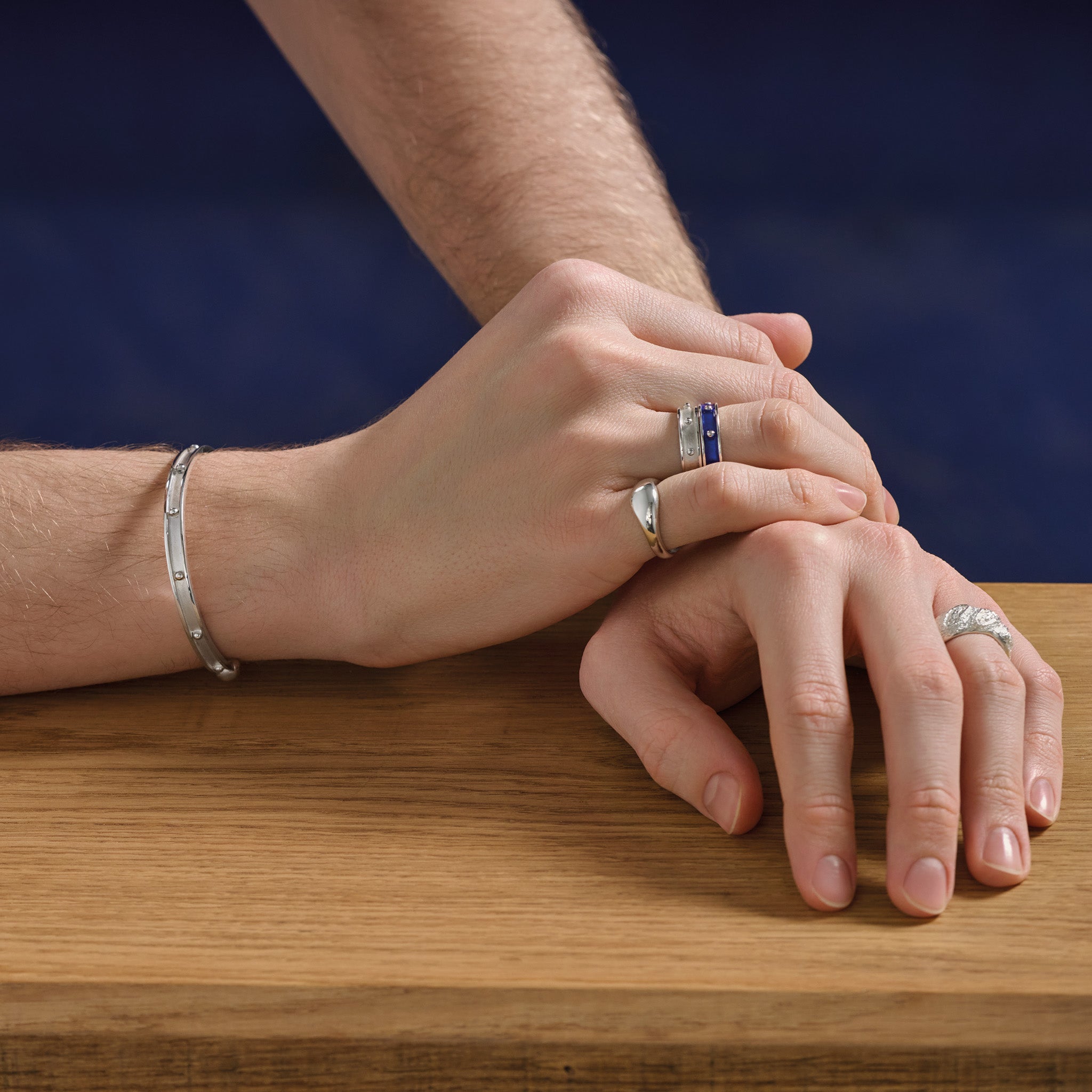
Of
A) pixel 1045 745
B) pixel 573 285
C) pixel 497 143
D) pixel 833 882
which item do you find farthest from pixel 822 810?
pixel 497 143

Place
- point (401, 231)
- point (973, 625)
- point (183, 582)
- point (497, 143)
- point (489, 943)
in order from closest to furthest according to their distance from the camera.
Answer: point (489, 943) → point (973, 625) → point (183, 582) → point (497, 143) → point (401, 231)

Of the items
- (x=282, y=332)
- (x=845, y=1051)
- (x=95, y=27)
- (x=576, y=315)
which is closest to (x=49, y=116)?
(x=95, y=27)

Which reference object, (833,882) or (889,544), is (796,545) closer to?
(889,544)

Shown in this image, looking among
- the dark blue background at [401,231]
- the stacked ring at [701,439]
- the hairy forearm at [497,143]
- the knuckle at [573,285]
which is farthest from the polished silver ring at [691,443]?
the dark blue background at [401,231]

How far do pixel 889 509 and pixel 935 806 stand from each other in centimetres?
29

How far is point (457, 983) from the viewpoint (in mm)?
410

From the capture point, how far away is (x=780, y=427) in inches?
23.0

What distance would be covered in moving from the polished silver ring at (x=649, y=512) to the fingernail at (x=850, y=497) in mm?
98

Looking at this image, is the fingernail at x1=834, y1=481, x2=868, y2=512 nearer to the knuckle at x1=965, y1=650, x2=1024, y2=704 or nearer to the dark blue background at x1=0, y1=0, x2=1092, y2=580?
the knuckle at x1=965, y1=650, x2=1024, y2=704

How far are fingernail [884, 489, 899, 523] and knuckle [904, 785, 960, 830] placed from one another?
258 millimetres

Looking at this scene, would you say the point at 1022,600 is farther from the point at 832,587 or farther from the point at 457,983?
the point at 457,983

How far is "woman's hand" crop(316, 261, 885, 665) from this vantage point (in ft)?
1.93

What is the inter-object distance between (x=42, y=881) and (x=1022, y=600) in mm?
613

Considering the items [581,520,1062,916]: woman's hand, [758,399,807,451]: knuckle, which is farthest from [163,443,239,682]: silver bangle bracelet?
[758,399,807,451]: knuckle
